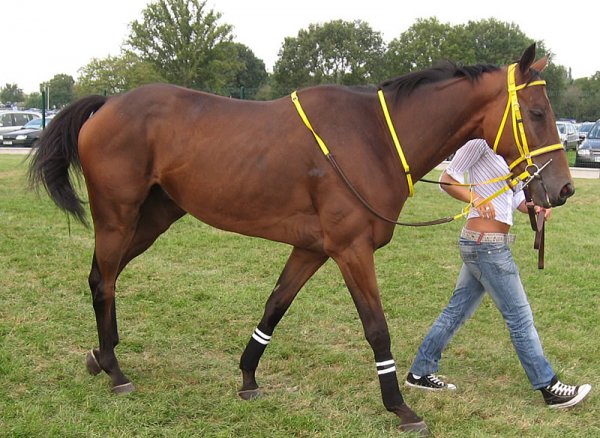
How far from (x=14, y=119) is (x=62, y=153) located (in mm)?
23881

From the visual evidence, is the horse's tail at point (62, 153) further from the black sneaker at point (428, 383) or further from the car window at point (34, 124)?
the car window at point (34, 124)

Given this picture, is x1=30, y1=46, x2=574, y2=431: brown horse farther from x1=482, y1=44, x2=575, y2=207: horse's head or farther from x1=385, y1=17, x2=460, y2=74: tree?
x1=385, y1=17, x2=460, y2=74: tree

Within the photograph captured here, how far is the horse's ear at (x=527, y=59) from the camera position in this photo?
308 centimetres

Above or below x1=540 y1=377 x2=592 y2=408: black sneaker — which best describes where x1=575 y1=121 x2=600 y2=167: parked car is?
above

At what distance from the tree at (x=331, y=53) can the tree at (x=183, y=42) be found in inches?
702

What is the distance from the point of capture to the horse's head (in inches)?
123

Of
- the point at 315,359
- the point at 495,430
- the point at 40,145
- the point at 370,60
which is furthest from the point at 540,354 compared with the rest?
the point at 370,60

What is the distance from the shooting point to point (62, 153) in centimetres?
408

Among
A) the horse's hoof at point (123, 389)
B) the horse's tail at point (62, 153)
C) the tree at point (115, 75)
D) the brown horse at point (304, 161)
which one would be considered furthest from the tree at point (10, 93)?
the horse's hoof at point (123, 389)

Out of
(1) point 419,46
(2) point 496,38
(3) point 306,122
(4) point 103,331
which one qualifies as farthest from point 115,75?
(2) point 496,38

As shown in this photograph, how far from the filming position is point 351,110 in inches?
135

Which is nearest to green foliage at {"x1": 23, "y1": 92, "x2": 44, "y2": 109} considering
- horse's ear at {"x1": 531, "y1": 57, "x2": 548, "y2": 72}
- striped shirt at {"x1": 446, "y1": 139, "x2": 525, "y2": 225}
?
striped shirt at {"x1": 446, "y1": 139, "x2": 525, "y2": 225}

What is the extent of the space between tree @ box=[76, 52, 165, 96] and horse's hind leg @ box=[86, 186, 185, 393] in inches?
1016

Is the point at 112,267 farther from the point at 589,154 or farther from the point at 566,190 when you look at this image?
the point at 589,154
